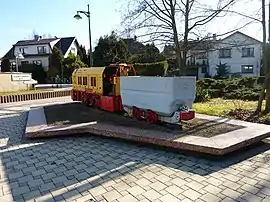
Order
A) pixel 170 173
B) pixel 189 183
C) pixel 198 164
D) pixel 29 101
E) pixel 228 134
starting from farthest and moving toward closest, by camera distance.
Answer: pixel 29 101 < pixel 228 134 < pixel 198 164 < pixel 170 173 < pixel 189 183

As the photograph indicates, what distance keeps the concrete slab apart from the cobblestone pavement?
0.21m

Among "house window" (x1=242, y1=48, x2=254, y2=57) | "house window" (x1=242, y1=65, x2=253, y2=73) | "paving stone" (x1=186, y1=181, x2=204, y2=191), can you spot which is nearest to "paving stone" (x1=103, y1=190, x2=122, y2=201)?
"paving stone" (x1=186, y1=181, x2=204, y2=191)

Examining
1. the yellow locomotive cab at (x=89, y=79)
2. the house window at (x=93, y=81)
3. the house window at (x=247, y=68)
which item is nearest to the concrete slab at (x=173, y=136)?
the yellow locomotive cab at (x=89, y=79)

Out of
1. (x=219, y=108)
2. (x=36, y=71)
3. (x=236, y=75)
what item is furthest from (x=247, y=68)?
(x=36, y=71)

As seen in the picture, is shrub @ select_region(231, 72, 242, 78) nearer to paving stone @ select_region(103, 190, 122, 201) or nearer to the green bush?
the green bush

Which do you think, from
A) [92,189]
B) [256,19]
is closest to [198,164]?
[92,189]

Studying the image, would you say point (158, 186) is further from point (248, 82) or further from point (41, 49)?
point (41, 49)

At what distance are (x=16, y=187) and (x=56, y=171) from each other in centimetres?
74

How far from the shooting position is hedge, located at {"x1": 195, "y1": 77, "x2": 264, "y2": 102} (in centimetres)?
1466

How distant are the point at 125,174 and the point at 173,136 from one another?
1762mm

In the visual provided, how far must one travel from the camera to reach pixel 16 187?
13.4ft

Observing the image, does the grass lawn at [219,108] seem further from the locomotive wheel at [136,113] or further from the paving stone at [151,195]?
the paving stone at [151,195]

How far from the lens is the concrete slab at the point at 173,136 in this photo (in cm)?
506

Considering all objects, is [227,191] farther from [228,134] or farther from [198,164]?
[228,134]
